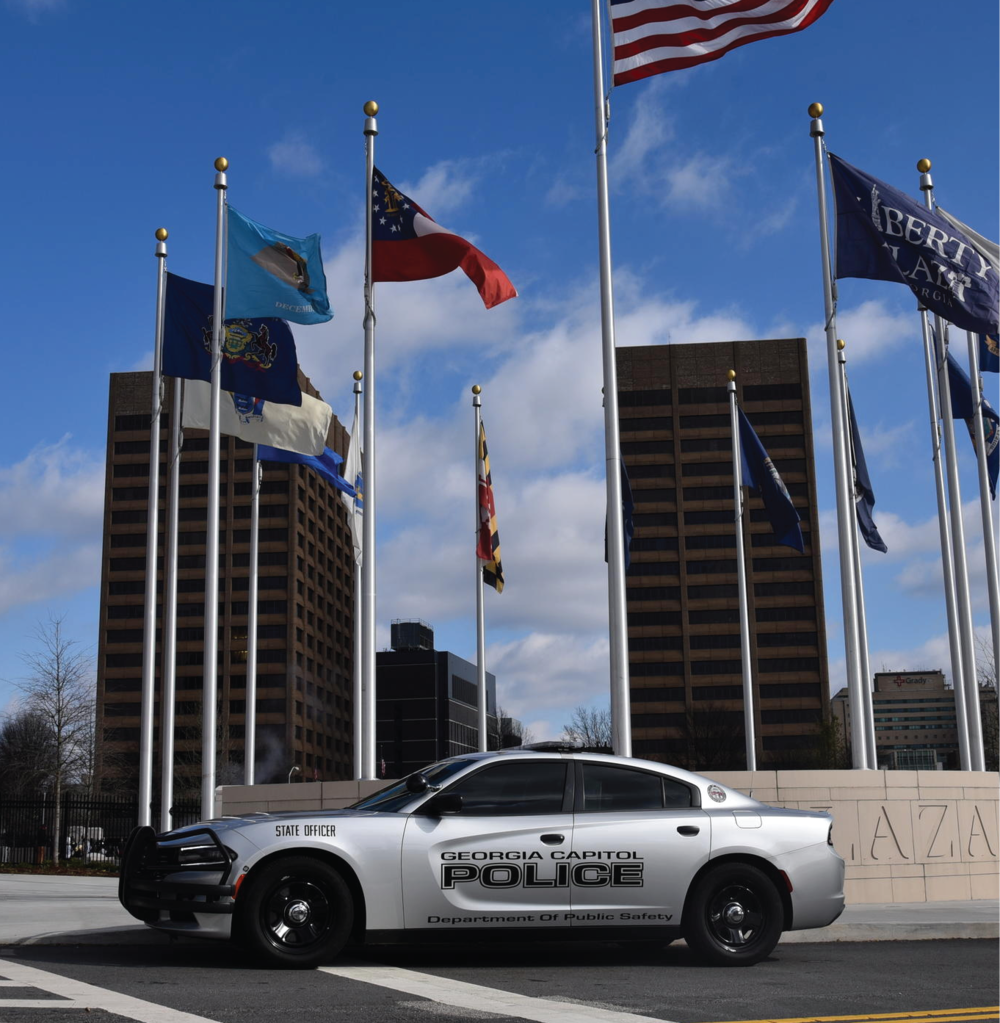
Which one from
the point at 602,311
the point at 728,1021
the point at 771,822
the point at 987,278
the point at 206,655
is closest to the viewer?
the point at 728,1021

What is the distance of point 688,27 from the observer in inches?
615

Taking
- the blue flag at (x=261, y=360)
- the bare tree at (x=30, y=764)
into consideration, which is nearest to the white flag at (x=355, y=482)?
the blue flag at (x=261, y=360)

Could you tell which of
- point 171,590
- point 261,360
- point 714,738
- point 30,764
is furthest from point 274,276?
point 714,738

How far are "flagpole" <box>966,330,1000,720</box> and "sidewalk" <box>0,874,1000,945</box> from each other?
9203 millimetres

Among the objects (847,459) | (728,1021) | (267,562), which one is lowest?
(728,1021)

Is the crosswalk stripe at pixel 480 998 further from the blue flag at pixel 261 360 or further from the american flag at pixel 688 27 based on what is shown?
the blue flag at pixel 261 360

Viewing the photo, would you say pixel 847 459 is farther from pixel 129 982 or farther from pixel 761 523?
pixel 761 523

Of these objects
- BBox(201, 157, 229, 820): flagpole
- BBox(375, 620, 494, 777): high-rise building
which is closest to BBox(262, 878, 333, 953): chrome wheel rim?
BBox(201, 157, 229, 820): flagpole

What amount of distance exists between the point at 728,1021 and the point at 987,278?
13.2 metres

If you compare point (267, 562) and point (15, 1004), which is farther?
point (267, 562)

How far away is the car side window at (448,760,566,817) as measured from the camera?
9.06 meters

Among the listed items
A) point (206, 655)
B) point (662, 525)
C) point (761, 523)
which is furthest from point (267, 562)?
point (206, 655)

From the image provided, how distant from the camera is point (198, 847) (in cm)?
859

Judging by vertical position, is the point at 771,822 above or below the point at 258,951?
above
